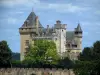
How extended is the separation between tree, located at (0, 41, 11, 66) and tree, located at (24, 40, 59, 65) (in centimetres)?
554

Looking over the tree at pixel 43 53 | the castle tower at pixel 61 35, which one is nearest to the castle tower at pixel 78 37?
the castle tower at pixel 61 35

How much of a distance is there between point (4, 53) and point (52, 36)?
90.5 ft

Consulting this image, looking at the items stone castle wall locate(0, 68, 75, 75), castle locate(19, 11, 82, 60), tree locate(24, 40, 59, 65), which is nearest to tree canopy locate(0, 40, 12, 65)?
tree locate(24, 40, 59, 65)

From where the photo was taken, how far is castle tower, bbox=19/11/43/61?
147 meters

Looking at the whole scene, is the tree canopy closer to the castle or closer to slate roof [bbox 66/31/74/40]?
the castle

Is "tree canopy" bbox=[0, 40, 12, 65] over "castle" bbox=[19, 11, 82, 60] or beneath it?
beneath

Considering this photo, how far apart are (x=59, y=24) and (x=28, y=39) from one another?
24.4ft

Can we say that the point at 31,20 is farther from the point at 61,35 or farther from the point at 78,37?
the point at 78,37

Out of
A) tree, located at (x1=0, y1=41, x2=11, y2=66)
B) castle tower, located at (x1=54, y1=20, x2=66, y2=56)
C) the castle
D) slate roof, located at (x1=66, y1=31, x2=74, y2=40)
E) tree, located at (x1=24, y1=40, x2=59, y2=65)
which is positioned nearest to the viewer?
tree, located at (x1=0, y1=41, x2=11, y2=66)

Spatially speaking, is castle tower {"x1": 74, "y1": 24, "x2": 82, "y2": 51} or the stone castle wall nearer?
the stone castle wall

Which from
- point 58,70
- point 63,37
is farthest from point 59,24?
point 58,70

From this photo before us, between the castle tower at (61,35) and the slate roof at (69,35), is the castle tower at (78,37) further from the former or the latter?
the castle tower at (61,35)

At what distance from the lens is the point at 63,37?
14812cm

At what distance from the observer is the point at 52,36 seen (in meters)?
145
